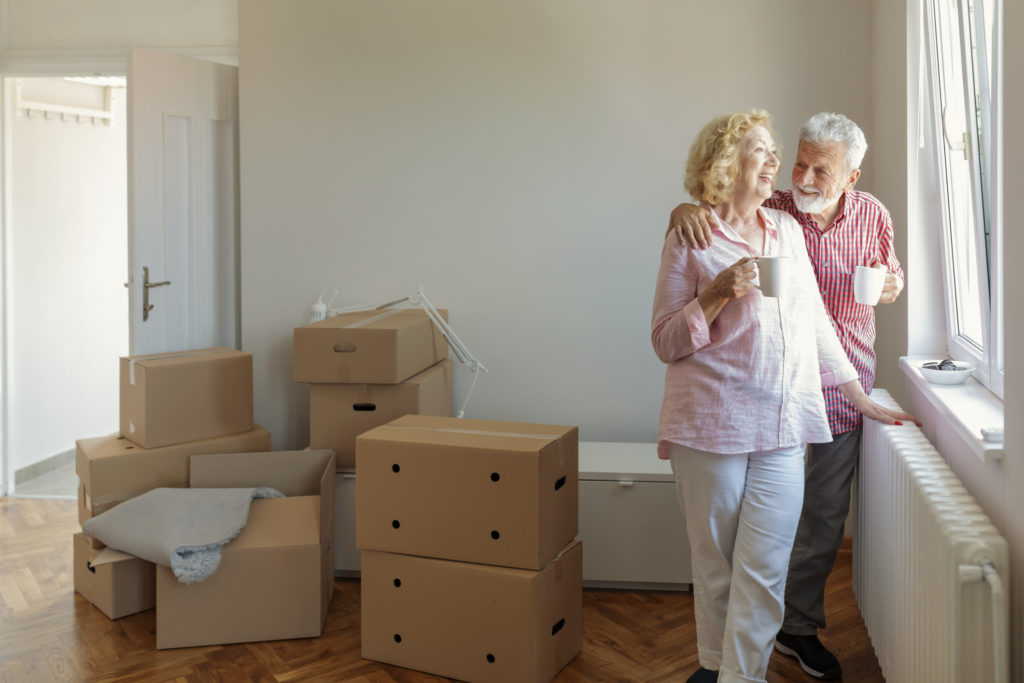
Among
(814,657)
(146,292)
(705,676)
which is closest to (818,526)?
(814,657)

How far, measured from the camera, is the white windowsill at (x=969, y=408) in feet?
5.53

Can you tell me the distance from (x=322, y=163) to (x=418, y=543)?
6.06 ft

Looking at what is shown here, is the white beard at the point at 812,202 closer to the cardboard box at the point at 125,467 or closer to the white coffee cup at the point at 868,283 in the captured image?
the white coffee cup at the point at 868,283

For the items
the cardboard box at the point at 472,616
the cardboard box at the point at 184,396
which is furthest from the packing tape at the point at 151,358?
the cardboard box at the point at 472,616

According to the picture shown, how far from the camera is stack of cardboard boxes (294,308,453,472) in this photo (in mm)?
3105

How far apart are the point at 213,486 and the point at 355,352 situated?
0.65 metres

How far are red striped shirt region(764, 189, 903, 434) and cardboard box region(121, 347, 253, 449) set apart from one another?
1.98 m

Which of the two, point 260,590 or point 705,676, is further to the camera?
point 260,590

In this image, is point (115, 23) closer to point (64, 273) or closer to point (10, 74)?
point (10, 74)

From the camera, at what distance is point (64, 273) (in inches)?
194

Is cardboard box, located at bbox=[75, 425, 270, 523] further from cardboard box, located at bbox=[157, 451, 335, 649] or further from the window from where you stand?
the window

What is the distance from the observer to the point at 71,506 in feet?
13.4

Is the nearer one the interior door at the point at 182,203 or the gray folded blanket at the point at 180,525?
the gray folded blanket at the point at 180,525

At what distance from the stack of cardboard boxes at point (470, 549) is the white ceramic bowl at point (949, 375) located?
0.93 meters
